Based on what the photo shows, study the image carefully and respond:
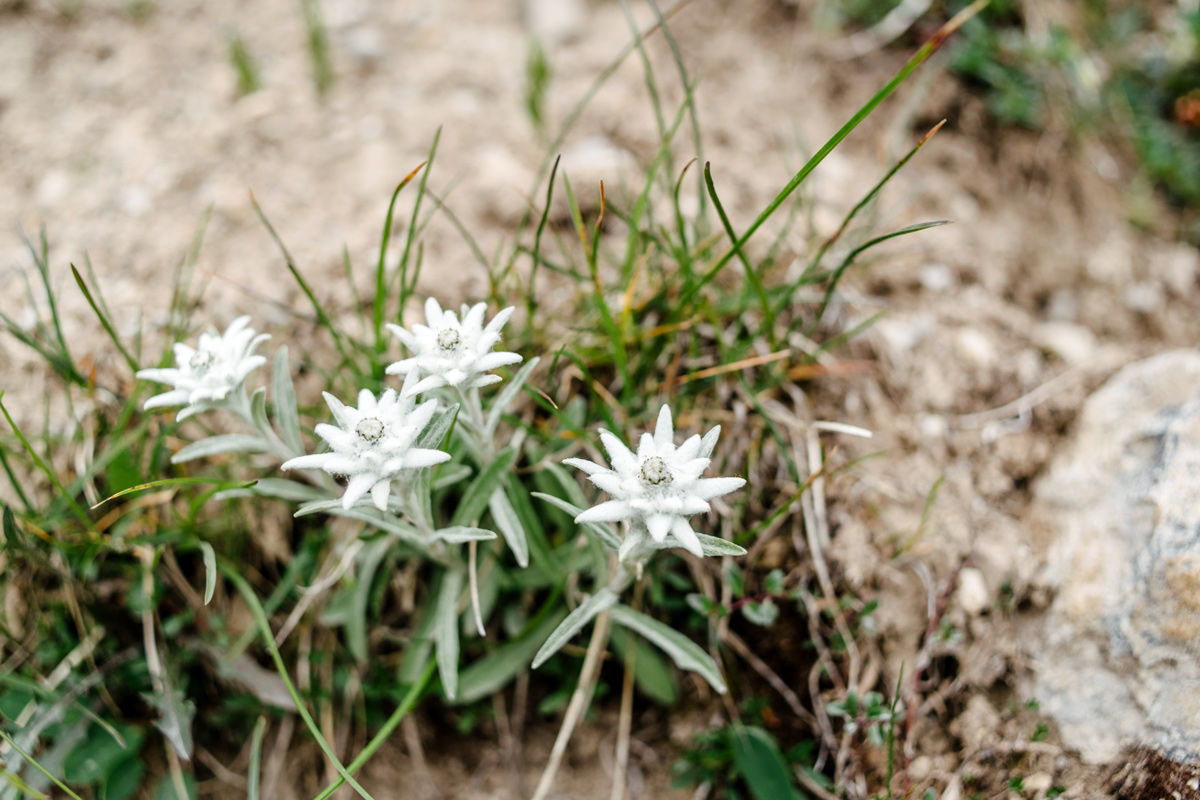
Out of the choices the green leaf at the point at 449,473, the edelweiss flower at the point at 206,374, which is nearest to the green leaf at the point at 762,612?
the green leaf at the point at 449,473

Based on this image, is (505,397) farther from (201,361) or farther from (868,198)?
(868,198)

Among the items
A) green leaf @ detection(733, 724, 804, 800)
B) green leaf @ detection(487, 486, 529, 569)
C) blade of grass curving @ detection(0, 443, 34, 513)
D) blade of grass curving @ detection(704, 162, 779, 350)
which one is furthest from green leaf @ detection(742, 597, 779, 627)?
blade of grass curving @ detection(0, 443, 34, 513)

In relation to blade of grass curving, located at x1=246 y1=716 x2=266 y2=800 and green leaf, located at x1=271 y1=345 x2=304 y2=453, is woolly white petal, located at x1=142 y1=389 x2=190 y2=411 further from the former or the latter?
blade of grass curving, located at x1=246 y1=716 x2=266 y2=800

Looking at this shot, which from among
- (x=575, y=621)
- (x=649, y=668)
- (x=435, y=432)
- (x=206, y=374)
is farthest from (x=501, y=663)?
(x=206, y=374)

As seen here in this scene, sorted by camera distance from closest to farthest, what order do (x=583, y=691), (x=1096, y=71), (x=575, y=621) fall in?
(x=575, y=621)
(x=583, y=691)
(x=1096, y=71)

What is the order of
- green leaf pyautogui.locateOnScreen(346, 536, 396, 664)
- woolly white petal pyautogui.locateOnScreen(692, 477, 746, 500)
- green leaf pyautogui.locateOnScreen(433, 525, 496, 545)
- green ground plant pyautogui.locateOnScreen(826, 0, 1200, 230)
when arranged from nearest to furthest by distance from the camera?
1. woolly white petal pyautogui.locateOnScreen(692, 477, 746, 500)
2. green leaf pyautogui.locateOnScreen(433, 525, 496, 545)
3. green leaf pyautogui.locateOnScreen(346, 536, 396, 664)
4. green ground plant pyautogui.locateOnScreen(826, 0, 1200, 230)

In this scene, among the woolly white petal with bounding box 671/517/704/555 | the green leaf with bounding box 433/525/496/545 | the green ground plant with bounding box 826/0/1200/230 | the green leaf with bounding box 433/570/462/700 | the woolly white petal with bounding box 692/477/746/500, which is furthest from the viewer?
the green ground plant with bounding box 826/0/1200/230
